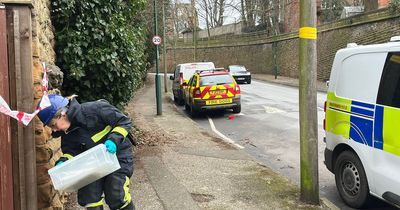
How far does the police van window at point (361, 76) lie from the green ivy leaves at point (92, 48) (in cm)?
339

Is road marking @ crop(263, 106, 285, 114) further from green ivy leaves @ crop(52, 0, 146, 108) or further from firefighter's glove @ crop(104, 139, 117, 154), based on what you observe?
firefighter's glove @ crop(104, 139, 117, 154)

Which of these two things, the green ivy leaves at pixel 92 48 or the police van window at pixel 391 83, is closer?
the police van window at pixel 391 83

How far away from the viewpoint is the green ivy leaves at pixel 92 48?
640 centimetres

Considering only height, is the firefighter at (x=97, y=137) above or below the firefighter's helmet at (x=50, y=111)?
below

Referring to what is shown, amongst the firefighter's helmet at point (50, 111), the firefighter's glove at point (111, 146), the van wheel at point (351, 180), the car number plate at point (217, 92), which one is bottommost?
the van wheel at point (351, 180)

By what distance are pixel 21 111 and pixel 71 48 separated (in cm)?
267

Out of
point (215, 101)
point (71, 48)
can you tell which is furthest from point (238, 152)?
point (215, 101)

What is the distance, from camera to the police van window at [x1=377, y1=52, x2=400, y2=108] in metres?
4.73

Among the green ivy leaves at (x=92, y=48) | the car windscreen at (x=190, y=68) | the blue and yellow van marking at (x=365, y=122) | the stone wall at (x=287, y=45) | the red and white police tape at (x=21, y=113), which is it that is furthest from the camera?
the stone wall at (x=287, y=45)

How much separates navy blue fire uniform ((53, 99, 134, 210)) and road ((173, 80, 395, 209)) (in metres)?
3.11

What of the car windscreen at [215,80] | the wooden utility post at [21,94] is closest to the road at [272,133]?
the car windscreen at [215,80]

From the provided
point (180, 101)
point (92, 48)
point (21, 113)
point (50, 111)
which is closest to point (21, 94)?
point (21, 113)

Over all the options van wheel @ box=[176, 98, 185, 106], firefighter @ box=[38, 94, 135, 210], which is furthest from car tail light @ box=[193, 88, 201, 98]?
firefighter @ box=[38, 94, 135, 210]

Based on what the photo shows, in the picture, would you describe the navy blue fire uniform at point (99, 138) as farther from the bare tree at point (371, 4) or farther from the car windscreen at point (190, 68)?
the bare tree at point (371, 4)
